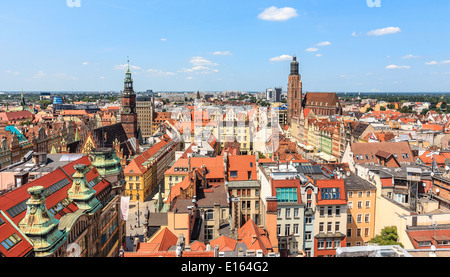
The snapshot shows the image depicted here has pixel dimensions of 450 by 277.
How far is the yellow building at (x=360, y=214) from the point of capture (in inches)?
827

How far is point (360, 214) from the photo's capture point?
21219 millimetres

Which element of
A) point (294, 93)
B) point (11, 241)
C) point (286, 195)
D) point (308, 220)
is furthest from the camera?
point (294, 93)

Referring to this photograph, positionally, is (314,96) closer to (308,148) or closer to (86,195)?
(308,148)

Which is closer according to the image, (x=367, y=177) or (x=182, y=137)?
(x=367, y=177)

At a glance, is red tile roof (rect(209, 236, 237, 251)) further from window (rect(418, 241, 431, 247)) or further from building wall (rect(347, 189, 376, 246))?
building wall (rect(347, 189, 376, 246))

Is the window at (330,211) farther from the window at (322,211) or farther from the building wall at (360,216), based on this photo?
the building wall at (360,216)

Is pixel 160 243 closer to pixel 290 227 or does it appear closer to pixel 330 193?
pixel 290 227

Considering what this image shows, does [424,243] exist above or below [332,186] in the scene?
below

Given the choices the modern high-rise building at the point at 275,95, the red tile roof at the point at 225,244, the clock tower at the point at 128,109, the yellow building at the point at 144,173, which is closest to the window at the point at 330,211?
the red tile roof at the point at 225,244

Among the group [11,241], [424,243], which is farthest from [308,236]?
[11,241]

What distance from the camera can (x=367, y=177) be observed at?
2325 cm
